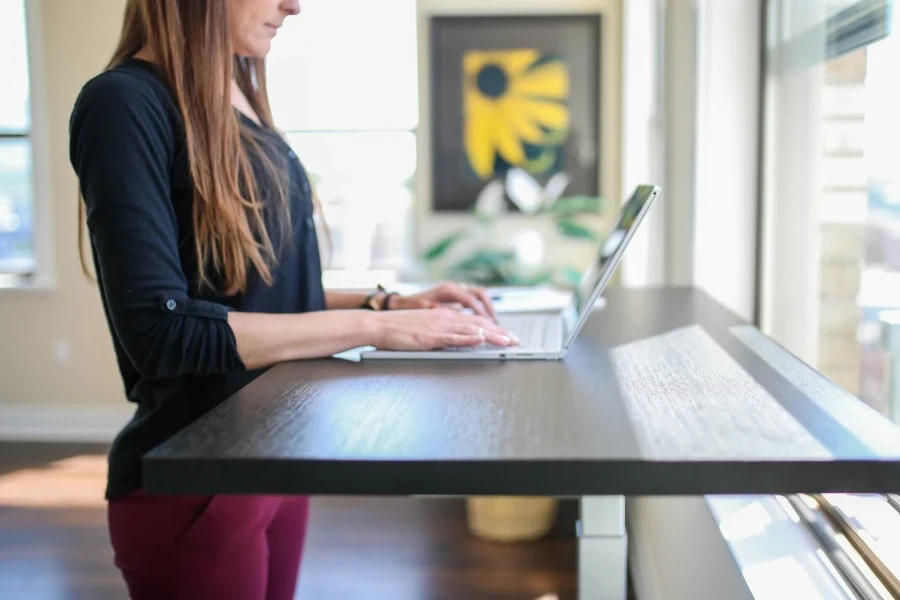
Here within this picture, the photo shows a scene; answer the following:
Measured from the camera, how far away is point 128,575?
125cm

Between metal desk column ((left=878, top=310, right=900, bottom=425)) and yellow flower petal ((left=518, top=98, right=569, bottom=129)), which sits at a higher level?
yellow flower petal ((left=518, top=98, right=569, bottom=129))

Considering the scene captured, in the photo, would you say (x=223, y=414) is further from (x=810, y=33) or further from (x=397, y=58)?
(x=397, y=58)

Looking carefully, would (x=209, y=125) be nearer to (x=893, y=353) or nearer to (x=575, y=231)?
(x=893, y=353)

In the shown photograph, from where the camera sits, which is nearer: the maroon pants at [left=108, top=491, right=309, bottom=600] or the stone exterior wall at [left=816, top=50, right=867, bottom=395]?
the maroon pants at [left=108, top=491, right=309, bottom=600]

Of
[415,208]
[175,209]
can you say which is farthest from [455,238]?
[175,209]

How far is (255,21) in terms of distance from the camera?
1.35 metres

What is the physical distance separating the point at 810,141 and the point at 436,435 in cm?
145

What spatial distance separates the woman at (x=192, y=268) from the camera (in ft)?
3.76

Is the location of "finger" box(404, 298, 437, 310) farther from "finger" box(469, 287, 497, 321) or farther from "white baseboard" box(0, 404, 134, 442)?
"white baseboard" box(0, 404, 134, 442)

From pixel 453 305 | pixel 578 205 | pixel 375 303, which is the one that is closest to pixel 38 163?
pixel 578 205

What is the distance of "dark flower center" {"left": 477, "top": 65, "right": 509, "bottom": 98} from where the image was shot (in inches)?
177

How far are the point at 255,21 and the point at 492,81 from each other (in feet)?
10.7

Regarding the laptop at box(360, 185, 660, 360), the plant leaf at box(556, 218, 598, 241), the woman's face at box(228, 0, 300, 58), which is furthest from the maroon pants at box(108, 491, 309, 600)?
the plant leaf at box(556, 218, 598, 241)

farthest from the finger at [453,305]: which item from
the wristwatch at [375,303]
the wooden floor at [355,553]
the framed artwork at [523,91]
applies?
the framed artwork at [523,91]
